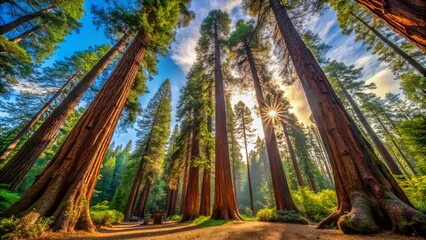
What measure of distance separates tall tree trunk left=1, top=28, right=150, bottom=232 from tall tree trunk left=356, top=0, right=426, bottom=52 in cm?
601

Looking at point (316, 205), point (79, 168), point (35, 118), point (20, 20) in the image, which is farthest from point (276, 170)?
point (35, 118)

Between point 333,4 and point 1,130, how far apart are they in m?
27.3

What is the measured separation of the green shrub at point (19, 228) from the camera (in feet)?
7.45

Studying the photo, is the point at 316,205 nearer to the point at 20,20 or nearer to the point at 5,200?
the point at 5,200

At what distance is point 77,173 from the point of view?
3645 millimetres

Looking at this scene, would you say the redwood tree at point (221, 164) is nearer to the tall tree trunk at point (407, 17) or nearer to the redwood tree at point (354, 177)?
the redwood tree at point (354, 177)

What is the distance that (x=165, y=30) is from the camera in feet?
21.6

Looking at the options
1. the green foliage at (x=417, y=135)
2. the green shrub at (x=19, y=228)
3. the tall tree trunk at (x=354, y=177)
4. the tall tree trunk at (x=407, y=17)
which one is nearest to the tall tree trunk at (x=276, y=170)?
the tall tree trunk at (x=354, y=177)

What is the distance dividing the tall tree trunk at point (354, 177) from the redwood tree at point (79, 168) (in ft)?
17.9

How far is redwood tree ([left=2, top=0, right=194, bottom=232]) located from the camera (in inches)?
118

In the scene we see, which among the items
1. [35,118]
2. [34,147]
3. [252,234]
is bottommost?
[252,234]

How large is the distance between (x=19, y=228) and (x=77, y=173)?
4.39 feet

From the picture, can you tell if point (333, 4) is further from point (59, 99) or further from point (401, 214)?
point (59, 99)

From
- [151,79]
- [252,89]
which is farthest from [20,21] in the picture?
[252,89]
